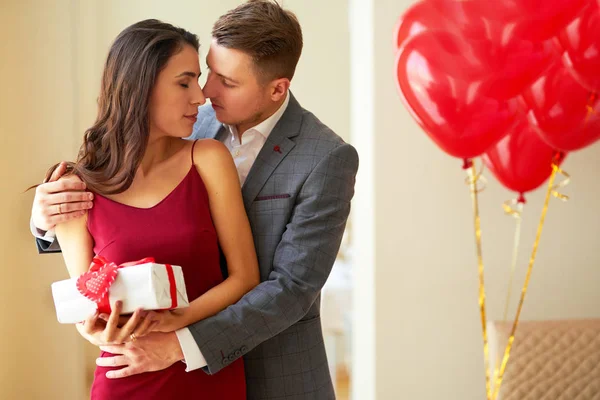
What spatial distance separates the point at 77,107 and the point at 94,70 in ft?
1.73

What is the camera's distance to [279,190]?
199cm

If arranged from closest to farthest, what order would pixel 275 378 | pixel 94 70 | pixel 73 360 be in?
pixel 275 378
pixel 73 360
pixel 94 70

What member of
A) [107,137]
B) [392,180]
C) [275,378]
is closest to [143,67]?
[107,137]

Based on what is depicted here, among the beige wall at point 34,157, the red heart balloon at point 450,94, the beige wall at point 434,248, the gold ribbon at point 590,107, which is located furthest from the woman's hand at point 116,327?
the beige wall at point 34,157

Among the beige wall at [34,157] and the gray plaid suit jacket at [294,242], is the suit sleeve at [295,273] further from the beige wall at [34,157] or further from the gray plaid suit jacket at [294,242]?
the beige wall at [34,157]

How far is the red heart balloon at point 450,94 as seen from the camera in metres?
1.78

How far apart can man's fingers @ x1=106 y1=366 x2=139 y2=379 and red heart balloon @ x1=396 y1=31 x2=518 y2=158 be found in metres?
0.85

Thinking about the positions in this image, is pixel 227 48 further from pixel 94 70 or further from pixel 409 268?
pixel 94 70

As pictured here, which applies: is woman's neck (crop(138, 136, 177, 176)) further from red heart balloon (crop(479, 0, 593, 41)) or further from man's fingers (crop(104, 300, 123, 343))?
red heart balloon (crop(479, 0, 593, 41))

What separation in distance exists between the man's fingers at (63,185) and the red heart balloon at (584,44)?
114 centimetres

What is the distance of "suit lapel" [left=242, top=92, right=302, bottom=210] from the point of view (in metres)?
2.00

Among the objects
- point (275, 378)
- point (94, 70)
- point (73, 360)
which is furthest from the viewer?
point (94, 70)

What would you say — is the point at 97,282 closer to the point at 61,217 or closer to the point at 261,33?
the point at 61,217

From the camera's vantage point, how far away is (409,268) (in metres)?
3.08
